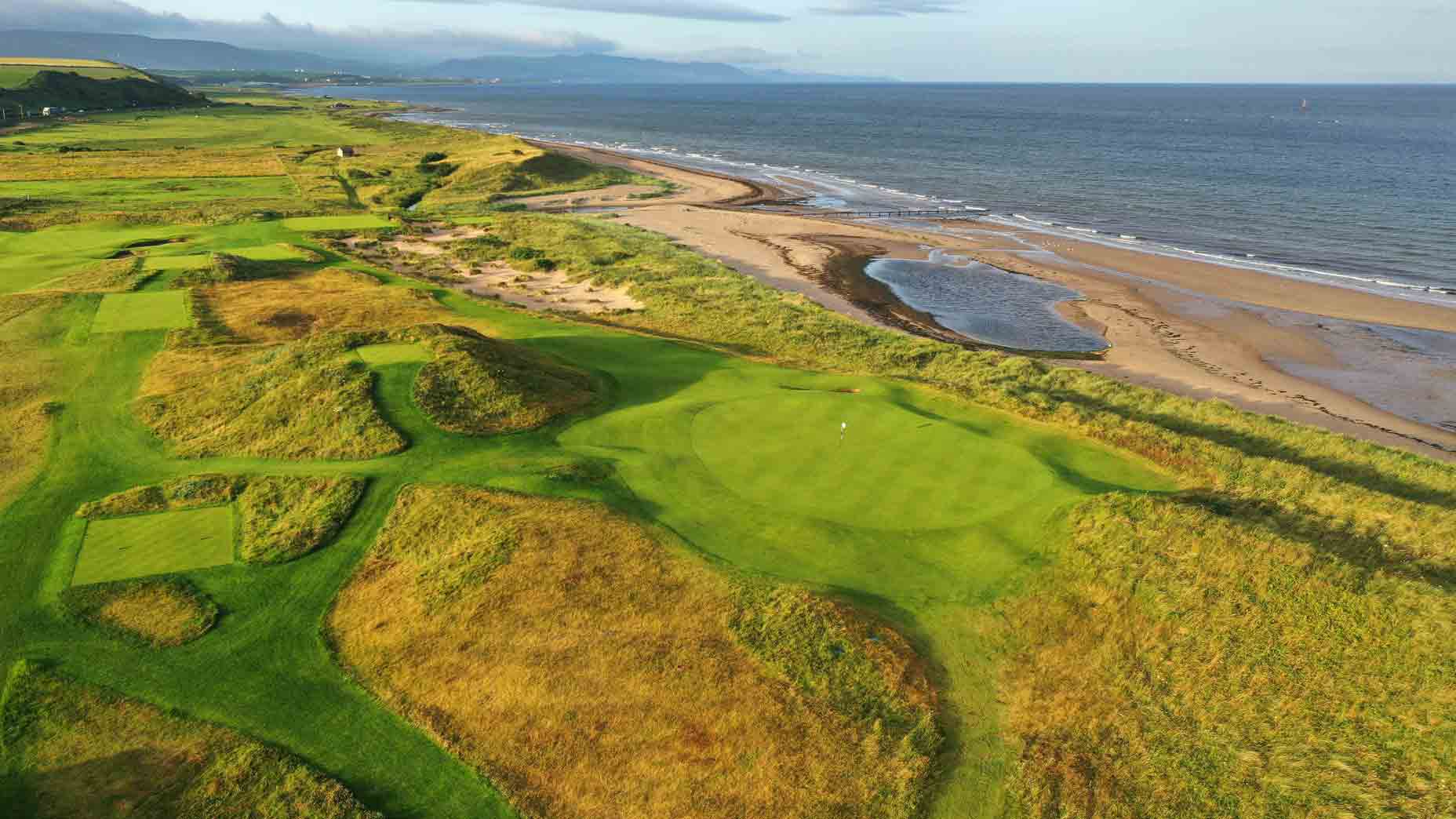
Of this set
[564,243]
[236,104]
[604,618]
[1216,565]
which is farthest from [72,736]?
[236,104]

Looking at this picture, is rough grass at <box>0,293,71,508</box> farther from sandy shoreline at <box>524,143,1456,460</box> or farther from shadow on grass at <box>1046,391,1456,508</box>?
sandy shoreline at <box>524,143,1456,460</box>

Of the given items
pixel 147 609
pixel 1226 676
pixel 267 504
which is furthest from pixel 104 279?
pixel 1226 676

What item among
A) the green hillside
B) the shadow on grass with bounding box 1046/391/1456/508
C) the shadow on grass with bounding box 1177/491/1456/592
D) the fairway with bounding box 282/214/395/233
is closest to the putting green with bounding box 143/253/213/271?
the fairway with bounding box 282/214/395/233

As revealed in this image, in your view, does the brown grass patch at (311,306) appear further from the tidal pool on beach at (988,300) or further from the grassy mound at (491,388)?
the tidal pool on beach at (988,300)

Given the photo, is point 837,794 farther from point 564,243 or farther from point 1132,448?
point 564,243

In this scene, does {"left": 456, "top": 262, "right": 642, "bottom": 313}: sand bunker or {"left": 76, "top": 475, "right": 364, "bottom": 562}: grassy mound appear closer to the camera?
{"left": 76, "top": 475, "right": 364, "bottom": 562}: grassy mound

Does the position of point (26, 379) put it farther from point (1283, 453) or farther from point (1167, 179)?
point (1167, 179)

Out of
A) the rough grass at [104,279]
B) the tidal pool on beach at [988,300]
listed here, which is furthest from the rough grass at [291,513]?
the tidal pool on beach at [988,300]
